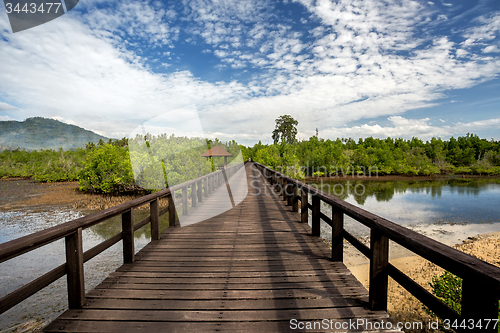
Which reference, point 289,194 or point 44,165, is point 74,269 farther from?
point 44,165

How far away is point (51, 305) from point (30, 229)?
9031 mm

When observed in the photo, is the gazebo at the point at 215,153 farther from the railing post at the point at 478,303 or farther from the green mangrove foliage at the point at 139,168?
the railing post at the point at 478,303

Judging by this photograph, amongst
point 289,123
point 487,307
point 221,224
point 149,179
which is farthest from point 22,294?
point 289,123

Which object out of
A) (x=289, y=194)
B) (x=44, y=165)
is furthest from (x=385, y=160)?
(x=44, y=165)

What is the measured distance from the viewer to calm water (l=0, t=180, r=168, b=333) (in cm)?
537

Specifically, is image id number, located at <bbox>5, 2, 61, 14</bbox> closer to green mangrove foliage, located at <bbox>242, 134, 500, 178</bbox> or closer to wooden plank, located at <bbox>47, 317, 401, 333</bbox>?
wooden plank, located at <bbox>47, 317, 401, 333</bbox>

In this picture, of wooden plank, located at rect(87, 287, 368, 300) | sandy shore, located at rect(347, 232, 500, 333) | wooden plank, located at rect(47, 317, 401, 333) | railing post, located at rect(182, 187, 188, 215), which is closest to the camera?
wooden plank, located at rect(47, 317, 401, 333)

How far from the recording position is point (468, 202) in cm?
2169

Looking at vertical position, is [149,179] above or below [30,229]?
above

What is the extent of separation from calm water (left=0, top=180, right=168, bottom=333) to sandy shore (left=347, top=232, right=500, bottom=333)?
776cm

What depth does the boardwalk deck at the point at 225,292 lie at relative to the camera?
2004 millimetres

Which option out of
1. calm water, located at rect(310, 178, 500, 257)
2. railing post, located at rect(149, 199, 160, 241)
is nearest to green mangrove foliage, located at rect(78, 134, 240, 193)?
calm water, located at rect(310, 178, 500, 257)

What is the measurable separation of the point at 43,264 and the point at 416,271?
41.4ft

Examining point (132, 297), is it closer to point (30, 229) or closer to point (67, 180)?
point (30, 229)
